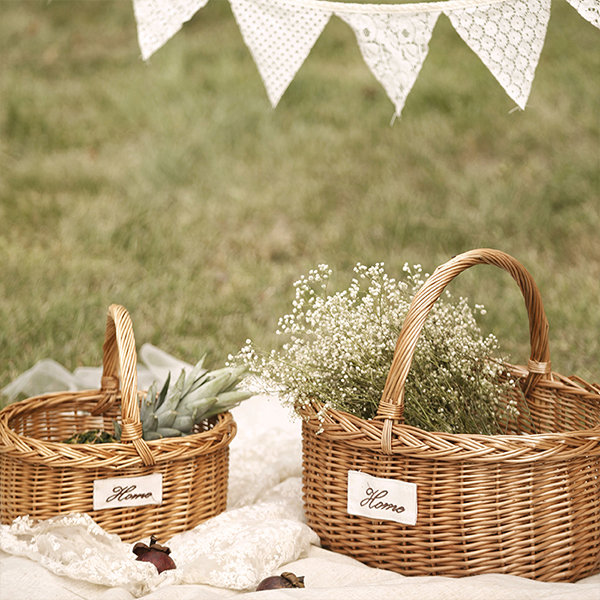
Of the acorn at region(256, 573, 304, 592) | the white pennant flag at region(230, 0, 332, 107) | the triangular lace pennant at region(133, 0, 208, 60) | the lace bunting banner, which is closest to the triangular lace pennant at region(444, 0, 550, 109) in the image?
the lace bunting banner

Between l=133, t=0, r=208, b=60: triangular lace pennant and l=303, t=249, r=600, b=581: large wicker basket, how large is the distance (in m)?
0.87

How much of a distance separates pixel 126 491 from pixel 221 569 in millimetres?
259

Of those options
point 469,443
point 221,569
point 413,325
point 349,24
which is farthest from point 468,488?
point 349,24

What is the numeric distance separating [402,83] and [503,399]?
83cm

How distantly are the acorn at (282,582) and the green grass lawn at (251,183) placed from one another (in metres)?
1.74

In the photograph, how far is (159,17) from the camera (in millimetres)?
1859

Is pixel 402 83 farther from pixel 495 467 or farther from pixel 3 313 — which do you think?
pixel 3 313

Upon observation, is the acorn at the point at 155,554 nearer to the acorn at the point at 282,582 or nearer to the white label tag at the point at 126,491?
the white label tag at the point at 126,491

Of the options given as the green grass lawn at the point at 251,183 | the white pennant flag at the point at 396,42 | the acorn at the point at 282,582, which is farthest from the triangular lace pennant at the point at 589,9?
the green grass lawn at the point at 251,183

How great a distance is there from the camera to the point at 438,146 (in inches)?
181

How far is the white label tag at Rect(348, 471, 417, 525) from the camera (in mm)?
1498

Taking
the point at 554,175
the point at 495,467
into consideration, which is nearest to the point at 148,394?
the point at 495,467

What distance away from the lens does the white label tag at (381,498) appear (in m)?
1.50

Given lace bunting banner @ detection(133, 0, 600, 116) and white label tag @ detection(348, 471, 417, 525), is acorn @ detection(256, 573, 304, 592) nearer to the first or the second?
white label tag @ detection(348, 471, 417, 525)
